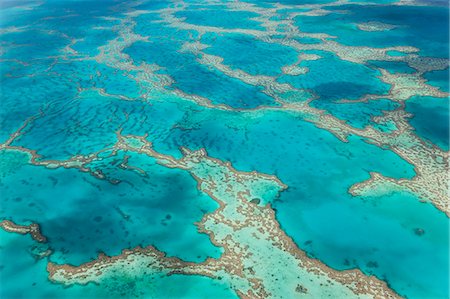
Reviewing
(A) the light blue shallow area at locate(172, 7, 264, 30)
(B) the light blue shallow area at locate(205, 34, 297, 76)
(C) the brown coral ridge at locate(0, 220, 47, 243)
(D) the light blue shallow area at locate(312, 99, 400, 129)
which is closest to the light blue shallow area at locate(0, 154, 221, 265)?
(C) the brown coral ridge at locate(0, 220, 47, 243)

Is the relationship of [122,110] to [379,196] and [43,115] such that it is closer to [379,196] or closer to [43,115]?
[43,115]

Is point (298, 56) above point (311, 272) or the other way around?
above

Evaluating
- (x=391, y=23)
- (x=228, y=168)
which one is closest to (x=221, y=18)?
(x=391, y=23)

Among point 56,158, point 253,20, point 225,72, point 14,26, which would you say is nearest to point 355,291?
point 56,158

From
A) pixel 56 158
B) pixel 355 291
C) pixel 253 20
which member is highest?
pixel 253 20

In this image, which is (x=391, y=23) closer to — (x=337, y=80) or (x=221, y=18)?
(x=337, y=80)

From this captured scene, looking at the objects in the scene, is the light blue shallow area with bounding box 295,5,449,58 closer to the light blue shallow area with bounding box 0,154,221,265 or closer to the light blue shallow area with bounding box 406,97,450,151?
the light blue shallow area with bounding box 406,97,450,151

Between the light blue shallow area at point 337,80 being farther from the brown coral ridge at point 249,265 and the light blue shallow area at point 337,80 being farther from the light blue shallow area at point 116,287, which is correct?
the light blue shallow area at point 116,287
